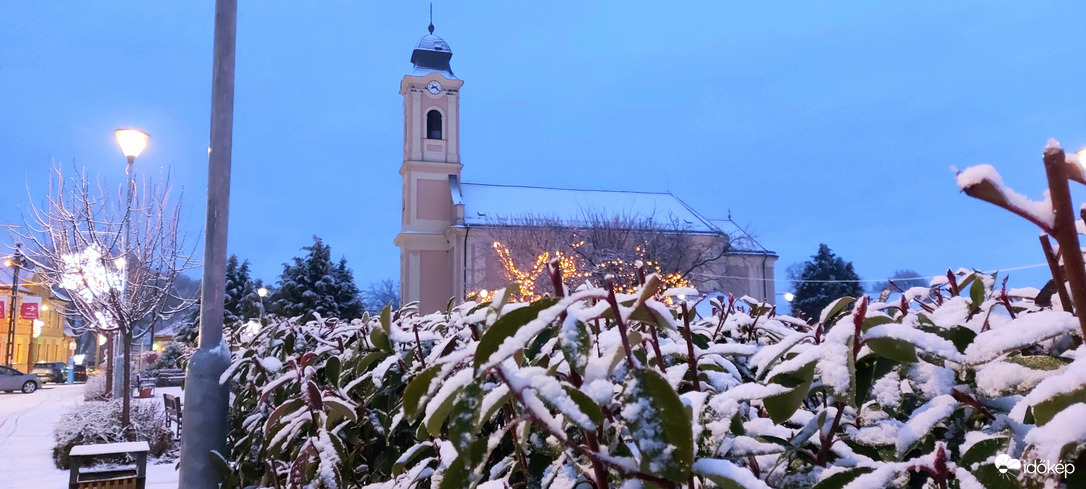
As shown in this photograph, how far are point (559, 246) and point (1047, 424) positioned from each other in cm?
2854

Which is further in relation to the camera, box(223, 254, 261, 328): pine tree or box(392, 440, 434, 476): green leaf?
box(223, 254, 261, 328): pine tree

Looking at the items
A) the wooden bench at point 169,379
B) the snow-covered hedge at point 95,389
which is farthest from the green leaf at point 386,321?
the wooden bench at point 169,379

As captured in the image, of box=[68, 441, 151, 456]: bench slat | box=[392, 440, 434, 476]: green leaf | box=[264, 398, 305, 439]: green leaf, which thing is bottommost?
box=[68, 441, 151, 456]: bench slat

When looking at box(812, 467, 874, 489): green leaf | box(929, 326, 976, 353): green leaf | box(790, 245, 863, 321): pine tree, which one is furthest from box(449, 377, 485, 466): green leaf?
box(790, 245, 863, 321): pine tree

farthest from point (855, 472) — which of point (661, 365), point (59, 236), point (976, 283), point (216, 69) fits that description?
point (59, 236)

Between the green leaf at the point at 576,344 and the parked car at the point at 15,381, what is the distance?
36412 mm

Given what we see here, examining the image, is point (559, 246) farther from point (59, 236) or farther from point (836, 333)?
point (836, 333)

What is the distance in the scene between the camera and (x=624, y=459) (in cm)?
76

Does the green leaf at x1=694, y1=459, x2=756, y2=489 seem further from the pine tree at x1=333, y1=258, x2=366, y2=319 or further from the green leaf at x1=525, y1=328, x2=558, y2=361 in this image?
the pine tree at x1=333, y1=258, x2=366, y2=319

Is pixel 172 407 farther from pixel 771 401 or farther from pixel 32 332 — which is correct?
pixel 32 332

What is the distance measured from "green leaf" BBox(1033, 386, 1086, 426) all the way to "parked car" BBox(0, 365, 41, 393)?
121 feet

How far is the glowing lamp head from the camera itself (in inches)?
413

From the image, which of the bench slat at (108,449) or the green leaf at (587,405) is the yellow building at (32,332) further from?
the green leaf at (587,405)
